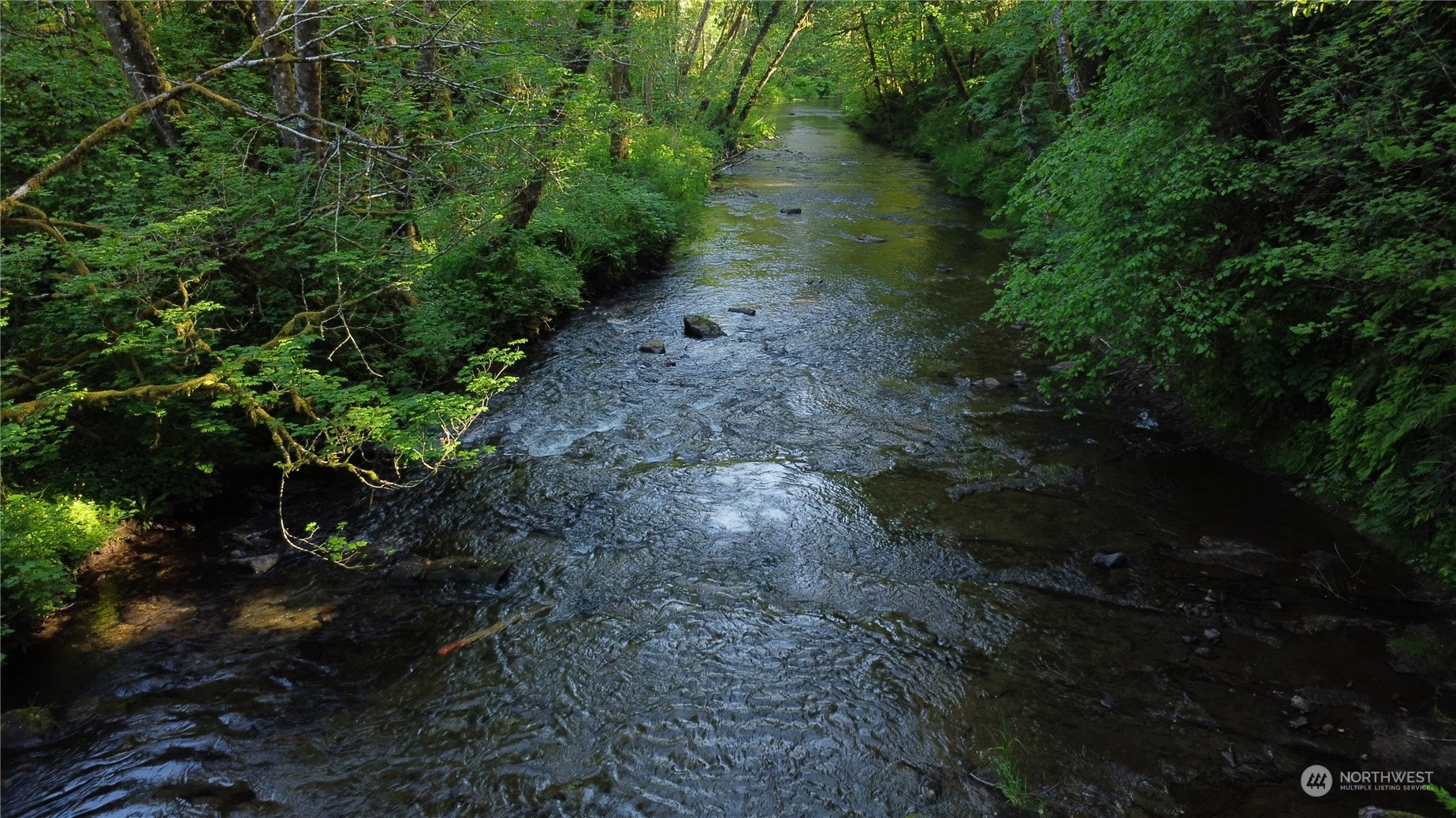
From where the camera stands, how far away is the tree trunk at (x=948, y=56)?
23548 mm

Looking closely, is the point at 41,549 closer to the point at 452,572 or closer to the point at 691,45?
the point at 452,572

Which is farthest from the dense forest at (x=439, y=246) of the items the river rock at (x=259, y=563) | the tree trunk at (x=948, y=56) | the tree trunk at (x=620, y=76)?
the tree trunk at (x=948, y=56)

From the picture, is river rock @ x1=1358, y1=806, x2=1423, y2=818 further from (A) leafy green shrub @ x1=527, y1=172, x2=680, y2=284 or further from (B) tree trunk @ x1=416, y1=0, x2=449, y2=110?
(A) leafy green shrub @ x1=527, y1=172, x2=680, y2=284

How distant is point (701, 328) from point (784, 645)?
767 cm

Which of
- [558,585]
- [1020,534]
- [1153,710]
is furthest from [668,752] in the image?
[1020,534]

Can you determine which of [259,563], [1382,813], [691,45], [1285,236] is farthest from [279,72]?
[691,45]

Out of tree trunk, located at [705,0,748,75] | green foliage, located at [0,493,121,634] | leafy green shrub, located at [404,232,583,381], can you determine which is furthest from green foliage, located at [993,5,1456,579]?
tree trunk, located at [705,0,748,75]

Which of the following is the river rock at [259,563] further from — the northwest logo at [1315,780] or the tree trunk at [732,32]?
the tree trunk at [732,32]

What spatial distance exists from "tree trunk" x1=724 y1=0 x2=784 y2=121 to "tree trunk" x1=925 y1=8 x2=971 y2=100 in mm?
5231

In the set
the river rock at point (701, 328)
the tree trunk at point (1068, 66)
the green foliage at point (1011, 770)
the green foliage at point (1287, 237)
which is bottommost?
the green foliage at point (1011, 770)

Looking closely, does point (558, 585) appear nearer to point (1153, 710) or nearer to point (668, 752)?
point (668, 752)

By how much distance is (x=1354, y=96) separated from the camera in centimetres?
655

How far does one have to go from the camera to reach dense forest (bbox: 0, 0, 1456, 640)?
19.9 feet

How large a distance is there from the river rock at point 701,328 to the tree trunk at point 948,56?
1562cm
